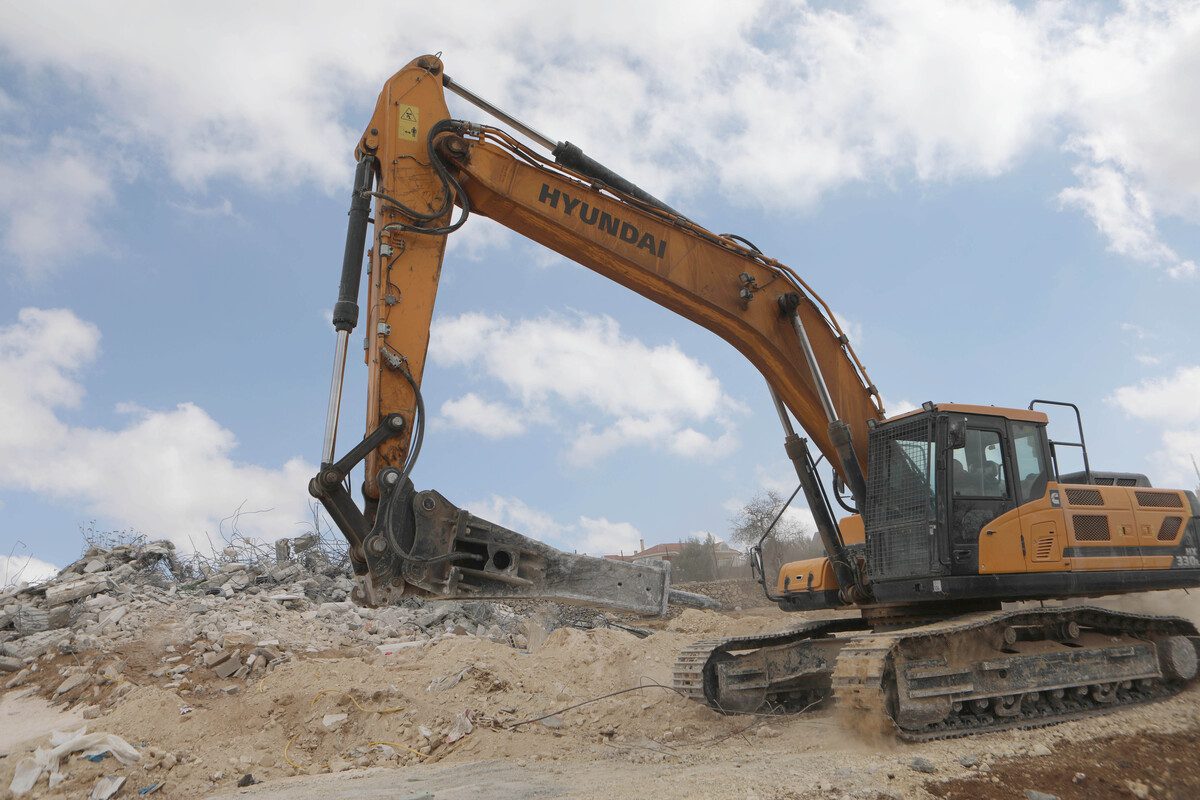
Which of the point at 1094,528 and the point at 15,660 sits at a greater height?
the point at 1094,528

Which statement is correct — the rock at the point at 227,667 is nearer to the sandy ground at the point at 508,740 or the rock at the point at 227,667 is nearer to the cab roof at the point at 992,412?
the sandy ground at the point at 508,740

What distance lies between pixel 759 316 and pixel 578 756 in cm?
397

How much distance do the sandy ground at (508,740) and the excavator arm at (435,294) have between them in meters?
1.40

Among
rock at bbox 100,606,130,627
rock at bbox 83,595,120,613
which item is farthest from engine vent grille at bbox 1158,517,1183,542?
rock at bbox 83,595,120,613

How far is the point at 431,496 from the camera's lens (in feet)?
18.2

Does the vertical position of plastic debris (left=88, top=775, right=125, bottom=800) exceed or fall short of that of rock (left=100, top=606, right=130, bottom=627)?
it falls short

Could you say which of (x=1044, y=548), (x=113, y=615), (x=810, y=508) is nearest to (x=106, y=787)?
(x=113, y=615)

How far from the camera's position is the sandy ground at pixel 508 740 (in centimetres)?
555

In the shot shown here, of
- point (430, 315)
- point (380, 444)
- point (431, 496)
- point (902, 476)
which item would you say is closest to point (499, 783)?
point (431, 496)

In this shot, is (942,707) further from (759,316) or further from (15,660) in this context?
(15,660)

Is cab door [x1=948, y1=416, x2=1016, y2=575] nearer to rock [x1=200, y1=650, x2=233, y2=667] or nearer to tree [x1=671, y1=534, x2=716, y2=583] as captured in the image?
rock [x1=200, y1=650, x2=233, y2=667]

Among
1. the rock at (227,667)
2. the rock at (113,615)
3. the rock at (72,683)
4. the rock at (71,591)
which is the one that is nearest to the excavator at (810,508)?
the rock at (227,667)

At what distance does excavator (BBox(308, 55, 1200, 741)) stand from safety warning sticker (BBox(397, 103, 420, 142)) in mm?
23

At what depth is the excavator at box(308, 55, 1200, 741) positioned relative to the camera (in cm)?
571
